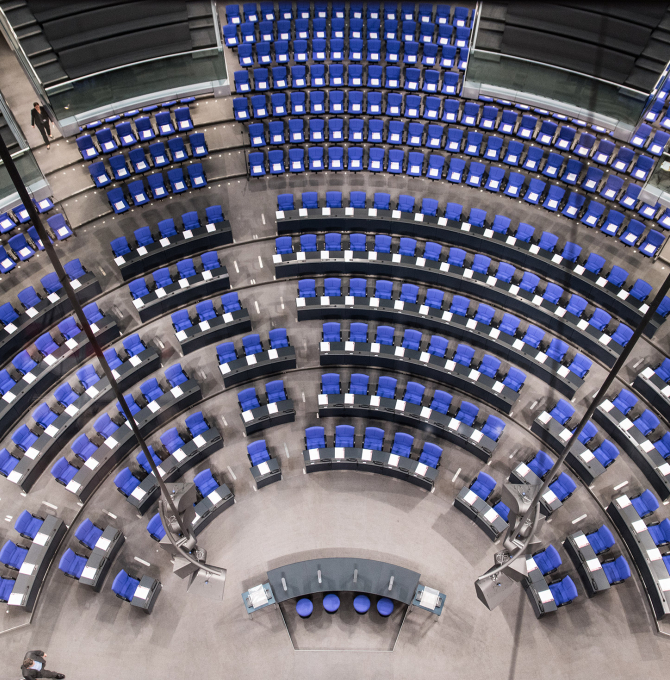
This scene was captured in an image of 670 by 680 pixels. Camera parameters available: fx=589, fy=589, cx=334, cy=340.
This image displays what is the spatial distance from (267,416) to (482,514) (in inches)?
206

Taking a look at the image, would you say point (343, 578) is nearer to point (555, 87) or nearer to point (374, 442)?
point (374, 442)

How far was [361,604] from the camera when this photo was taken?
11.7m

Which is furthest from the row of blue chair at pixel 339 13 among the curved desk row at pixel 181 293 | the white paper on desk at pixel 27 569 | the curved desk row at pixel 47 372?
the white paper on desk at pixel 27 569

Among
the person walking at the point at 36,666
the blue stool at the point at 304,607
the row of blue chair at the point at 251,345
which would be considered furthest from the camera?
the row of blue chair at the point at 251,345

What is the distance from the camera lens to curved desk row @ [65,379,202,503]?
1281cm

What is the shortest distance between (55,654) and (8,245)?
10145 mm

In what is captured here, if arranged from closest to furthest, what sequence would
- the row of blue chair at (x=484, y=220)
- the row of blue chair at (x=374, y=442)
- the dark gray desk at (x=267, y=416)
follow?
the row of blue chair at (x=374, y=442) → the dark gray desk at (x=267, y=416) → the row of blue chair at (x=484, y=220)

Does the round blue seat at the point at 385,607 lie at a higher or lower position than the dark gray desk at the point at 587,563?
lower

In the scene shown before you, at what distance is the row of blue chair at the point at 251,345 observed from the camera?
14453mm

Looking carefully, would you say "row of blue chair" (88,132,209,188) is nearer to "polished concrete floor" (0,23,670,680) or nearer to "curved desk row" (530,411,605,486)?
"polished concrete floor" (0,23,670,680)

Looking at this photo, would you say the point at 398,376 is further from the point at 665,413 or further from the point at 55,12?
the point at 55,12

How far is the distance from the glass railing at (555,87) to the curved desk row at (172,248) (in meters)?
8.17

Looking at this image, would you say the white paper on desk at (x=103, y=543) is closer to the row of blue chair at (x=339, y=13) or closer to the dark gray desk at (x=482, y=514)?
the dark gray desk at (x=482, y=514)

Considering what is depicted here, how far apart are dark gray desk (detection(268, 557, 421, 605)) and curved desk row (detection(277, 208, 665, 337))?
28.0ft
